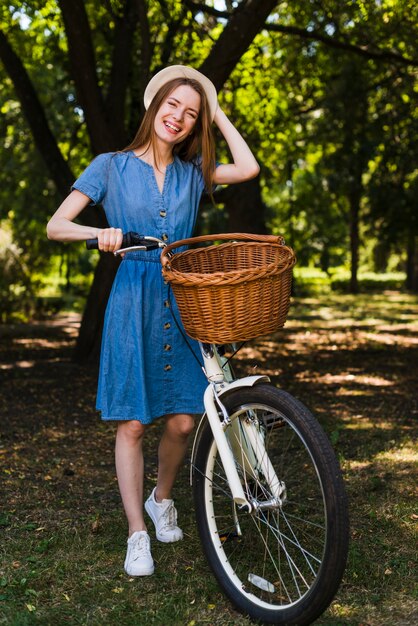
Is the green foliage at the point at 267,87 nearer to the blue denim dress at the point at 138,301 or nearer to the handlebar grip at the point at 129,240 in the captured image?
the blue denim dress at the point at 138,301

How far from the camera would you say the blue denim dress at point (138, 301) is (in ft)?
10.8

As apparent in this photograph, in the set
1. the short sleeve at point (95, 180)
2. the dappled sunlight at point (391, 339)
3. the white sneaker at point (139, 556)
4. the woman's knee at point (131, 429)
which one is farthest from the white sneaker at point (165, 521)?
the dappled sunlight at point (391, 339)

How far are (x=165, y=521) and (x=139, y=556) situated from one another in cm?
41

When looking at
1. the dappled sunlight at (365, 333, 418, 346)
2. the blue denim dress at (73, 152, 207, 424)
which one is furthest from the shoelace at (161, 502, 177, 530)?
the dappled sunlight at (365, 333, 418, 346)

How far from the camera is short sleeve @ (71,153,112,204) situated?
10.6ft

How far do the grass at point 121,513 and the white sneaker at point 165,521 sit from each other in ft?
0.17

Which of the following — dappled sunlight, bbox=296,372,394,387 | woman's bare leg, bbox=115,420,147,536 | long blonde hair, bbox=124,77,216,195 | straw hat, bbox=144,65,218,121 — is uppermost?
straw hat, bbox=144,65,218,121

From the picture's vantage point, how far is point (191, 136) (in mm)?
3439

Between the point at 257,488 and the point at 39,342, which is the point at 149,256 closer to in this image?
the point at 257,488

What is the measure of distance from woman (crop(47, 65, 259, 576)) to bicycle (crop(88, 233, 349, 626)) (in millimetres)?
205

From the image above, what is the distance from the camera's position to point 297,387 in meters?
7.80

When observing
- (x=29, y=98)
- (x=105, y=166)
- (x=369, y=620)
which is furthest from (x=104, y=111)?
(x=369, y=620)

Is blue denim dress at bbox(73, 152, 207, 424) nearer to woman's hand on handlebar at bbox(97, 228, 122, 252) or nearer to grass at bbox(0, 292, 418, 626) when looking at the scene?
woman's hand on handlebar at bbox(97, 228, 122, 252)

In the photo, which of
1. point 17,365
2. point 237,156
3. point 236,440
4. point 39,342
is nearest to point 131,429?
point 236,440
